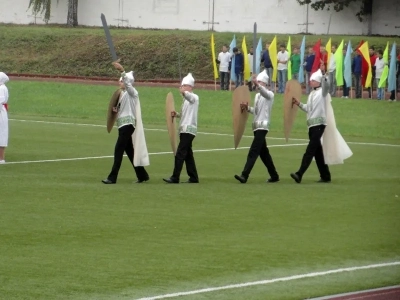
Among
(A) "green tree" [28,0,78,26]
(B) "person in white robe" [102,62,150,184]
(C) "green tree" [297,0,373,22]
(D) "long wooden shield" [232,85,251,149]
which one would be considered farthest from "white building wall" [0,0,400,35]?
(B) "person in white robe" [102,62,150,184]

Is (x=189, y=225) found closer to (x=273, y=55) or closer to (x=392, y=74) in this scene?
(x=392, y=74)

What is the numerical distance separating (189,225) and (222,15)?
4807 centimetres

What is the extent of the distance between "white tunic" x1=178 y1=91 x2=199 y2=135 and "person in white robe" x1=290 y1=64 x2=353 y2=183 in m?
1.99

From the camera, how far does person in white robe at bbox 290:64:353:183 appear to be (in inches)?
844

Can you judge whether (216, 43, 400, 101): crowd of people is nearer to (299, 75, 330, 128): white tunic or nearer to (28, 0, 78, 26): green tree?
(28, 0, 78, 26): green tree

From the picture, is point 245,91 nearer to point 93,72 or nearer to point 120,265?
point 120,265

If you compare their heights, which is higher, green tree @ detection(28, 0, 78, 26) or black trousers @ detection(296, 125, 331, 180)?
green tree @ detection(28, 0, 78, 26)

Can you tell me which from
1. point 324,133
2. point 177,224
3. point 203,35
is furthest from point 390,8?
point 177,224

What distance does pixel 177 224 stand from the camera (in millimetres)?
16516

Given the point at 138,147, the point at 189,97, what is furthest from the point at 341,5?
the point at 138,147

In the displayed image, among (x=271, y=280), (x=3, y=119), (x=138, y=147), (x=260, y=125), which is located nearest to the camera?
(x=271, y=280)

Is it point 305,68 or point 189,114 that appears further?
point 305,68

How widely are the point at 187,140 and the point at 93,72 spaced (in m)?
40.3

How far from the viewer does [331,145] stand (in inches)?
→ 856
